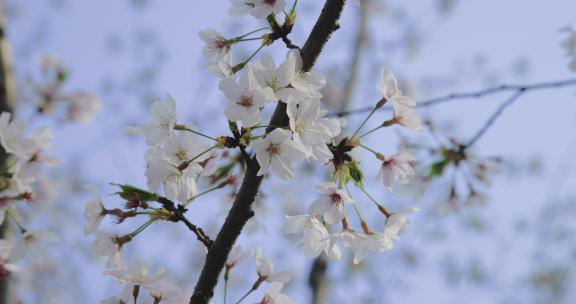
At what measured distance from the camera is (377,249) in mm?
1346

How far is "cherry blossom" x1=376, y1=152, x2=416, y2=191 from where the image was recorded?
1397mm

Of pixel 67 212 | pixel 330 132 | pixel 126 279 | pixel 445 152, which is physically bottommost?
pixel 126 279

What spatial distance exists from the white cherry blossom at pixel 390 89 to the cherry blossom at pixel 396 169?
14 centimetres

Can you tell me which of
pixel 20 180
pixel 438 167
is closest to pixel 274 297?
pixel 20 180

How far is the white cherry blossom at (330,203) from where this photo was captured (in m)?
1.26

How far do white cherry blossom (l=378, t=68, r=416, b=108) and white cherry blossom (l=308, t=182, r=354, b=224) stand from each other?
0.95 feet

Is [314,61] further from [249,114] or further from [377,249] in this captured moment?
[377,249]

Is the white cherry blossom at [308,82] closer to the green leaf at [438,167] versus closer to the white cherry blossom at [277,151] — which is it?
the white cherry blossom at [277,151]

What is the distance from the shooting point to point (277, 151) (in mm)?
1154

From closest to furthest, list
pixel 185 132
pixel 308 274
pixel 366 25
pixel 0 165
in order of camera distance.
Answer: pixel 185 132
pixel 0 165
pixel 308 274
pixel 366 25

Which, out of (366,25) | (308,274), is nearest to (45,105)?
(308,274)

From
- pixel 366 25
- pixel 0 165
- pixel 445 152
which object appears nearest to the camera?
pixel 0 165

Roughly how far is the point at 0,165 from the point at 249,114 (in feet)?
4.62

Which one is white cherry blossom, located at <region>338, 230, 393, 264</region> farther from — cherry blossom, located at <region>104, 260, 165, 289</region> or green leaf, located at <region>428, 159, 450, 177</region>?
green leaf, located at <region>428, 159, 450, 177</region>
